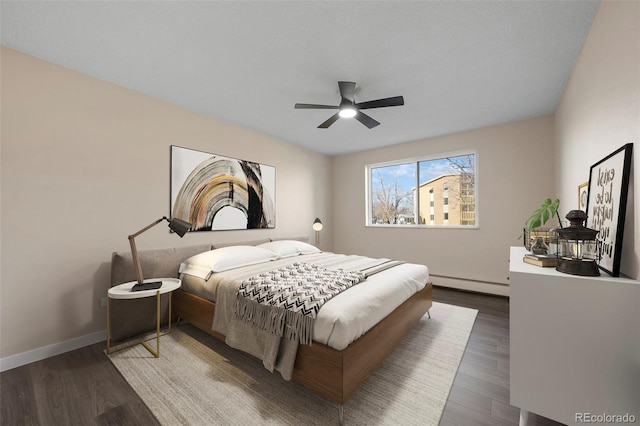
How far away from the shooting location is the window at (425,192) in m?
4.10

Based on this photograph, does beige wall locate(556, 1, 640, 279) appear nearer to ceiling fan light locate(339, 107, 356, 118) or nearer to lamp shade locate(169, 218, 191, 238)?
ceiling fan light locate(339, 107, 356, 118)

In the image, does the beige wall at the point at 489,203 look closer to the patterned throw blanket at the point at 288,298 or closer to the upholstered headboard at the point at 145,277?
the patterned throw blanket at the point at 288,298

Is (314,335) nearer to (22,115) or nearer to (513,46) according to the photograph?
(513,46)

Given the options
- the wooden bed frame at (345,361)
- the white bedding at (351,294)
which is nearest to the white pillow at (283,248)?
the white bedding at (351,294)

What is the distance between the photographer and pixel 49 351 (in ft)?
7.12

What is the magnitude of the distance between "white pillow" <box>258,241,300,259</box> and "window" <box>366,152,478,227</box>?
2.10m

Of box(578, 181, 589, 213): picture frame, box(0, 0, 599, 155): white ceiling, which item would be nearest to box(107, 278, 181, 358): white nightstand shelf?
box(0, 0, 599, 155): white ceiling

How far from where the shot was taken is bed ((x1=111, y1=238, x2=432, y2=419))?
151 cm

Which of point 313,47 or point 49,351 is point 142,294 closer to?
point 49,351

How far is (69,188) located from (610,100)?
4165mm

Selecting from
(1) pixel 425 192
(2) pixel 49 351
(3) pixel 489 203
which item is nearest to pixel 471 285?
(3) pixel 489 203

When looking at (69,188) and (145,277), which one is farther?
(145,277)

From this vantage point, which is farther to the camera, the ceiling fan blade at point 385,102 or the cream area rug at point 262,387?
the ceiling fan blade at point 385,102

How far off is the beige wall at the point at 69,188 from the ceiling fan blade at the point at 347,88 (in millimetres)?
1576
